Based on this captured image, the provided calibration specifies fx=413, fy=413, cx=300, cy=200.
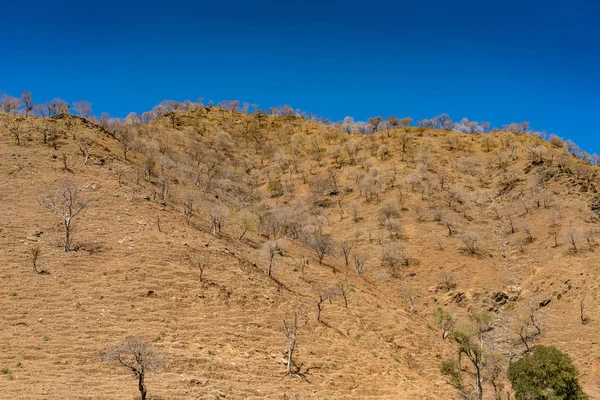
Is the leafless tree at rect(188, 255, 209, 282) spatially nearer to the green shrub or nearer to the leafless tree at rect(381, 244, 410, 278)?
the green shrub

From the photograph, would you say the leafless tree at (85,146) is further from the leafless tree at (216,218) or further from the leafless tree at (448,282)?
the leafless tree at (448,282)

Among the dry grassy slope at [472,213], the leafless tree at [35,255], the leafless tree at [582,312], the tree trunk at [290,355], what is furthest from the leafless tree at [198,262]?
the leafless tree at [582,312]

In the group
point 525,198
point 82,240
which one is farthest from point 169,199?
point 525,198

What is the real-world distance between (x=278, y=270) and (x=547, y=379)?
2241cm

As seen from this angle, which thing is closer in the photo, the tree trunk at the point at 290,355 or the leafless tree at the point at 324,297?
the tree trunk at the point at 290,355

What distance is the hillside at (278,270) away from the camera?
2356 centimetres

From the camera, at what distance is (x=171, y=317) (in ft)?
88.2

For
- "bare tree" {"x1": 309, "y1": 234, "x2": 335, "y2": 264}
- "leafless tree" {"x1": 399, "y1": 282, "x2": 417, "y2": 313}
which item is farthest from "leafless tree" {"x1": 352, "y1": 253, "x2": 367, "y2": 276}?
"leafless tree" {"x1": 399, "y1": 282, "x2": 417, "y2": 313}

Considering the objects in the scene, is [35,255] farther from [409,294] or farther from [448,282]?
[448,282]

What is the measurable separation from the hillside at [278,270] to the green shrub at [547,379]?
4383 mm

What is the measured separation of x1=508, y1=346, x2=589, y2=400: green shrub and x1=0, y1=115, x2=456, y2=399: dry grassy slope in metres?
5.17

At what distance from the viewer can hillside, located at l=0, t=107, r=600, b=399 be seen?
23.6 meters

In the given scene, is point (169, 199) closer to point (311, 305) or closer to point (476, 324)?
point (311, 305)

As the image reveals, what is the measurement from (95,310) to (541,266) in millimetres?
44018
